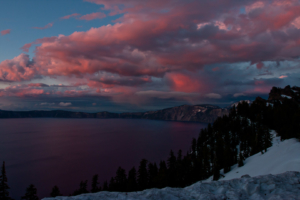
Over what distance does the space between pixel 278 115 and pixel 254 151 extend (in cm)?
2234

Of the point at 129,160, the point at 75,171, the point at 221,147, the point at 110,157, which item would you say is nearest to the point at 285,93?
the point at 221,147

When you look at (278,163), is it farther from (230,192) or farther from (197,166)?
(197,166)

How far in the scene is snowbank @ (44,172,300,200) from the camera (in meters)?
7.17

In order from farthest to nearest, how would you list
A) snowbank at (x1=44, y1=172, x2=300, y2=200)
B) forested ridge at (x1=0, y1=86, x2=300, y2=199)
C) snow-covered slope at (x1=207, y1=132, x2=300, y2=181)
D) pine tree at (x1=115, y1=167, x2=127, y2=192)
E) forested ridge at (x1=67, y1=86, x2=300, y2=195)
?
pine tree at (x1=115, y1=167, x2=127, y2=192), forested ridge at (x1=67, y1=86, x2=300, y2=195), forested ridge at (x1=0, y1=86, x2=300, y2=199), snow-covered slope at (x1=207, y1=132, x2=300, y2=181), snowbank at (x1=44, y1=172, x2=300, y2=200)

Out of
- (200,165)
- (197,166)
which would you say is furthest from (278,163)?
(200,165)

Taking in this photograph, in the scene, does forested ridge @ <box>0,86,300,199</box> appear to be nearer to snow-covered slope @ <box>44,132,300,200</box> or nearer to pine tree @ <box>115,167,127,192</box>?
pine tree @ <box>115,167,127,192</box>

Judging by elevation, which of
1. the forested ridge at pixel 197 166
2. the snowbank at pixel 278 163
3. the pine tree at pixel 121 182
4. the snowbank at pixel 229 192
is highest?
the snowbank at pixel 229 192

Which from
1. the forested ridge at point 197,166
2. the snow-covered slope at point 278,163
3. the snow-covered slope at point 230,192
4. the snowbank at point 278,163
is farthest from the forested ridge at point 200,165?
the snow-covered slope at point 230,192

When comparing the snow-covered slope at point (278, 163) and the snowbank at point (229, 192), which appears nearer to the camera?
the snowbank at point (229, 192)

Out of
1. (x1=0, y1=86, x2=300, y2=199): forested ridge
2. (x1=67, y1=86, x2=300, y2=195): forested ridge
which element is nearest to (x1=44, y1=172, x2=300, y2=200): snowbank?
(x1=67, y1=86, x2=300, y2=195): forested ridge

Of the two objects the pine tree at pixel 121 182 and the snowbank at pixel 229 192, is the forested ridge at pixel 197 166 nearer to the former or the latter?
the pine tree at pixel 121 182

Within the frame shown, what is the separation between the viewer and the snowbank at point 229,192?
7172 millimetres

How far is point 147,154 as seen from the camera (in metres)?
116

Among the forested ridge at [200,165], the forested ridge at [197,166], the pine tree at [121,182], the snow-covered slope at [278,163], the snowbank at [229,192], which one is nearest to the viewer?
the snowbank at [229,192]
